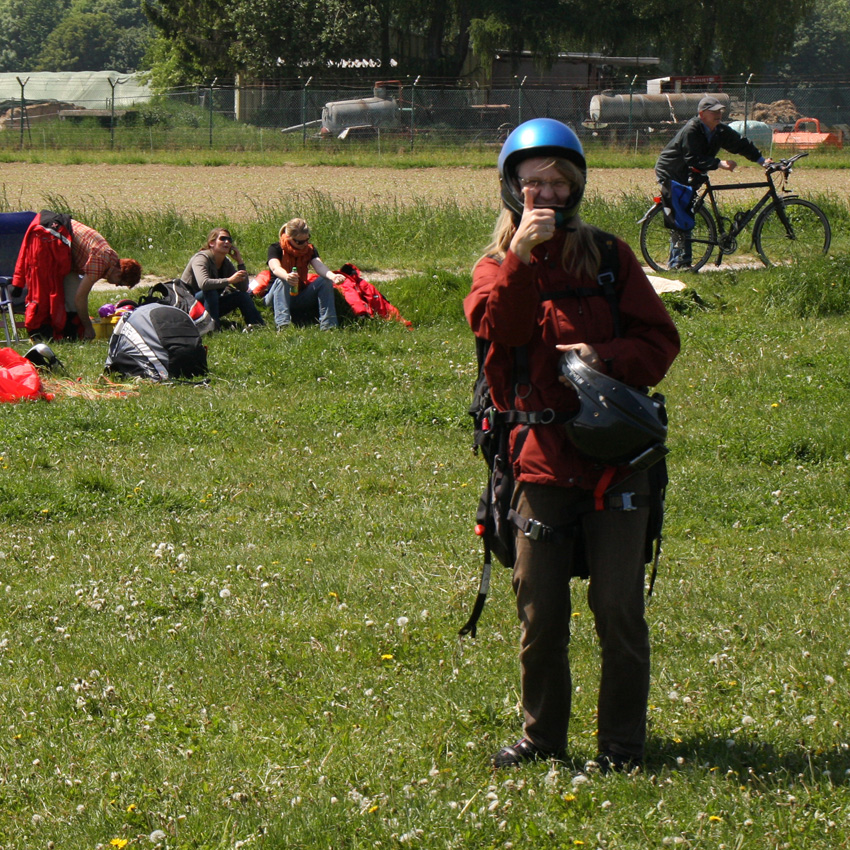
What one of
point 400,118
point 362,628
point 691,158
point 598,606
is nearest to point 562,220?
point 598,606

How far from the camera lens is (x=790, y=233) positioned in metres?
13.4

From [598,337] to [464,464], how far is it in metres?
4.00

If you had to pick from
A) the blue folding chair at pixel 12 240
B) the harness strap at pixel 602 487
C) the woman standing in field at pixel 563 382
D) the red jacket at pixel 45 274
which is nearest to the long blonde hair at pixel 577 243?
the woman standing in field at pixel 563 382

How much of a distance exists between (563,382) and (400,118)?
38.7 meters

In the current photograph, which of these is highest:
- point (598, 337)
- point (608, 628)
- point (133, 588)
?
point (598, 337)

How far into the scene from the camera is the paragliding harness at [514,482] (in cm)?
328

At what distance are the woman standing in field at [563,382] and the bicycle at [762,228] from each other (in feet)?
33.4

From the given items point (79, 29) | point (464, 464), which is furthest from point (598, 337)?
point (79, 29)

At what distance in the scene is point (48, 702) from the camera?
418 centimetres

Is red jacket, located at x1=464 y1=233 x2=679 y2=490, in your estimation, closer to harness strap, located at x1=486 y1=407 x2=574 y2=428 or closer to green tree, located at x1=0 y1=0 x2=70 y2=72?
harness strap, located at x1=486 y1=407 x2=574 y2=428

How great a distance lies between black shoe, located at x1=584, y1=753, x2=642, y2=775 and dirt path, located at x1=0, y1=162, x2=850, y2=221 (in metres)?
16.4

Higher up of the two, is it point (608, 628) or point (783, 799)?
point (608, 628)

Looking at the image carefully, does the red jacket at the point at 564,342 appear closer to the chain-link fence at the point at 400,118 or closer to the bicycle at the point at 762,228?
the bicycle at the point at 762,228

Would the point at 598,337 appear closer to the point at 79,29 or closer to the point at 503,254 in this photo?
the point at 503,254
